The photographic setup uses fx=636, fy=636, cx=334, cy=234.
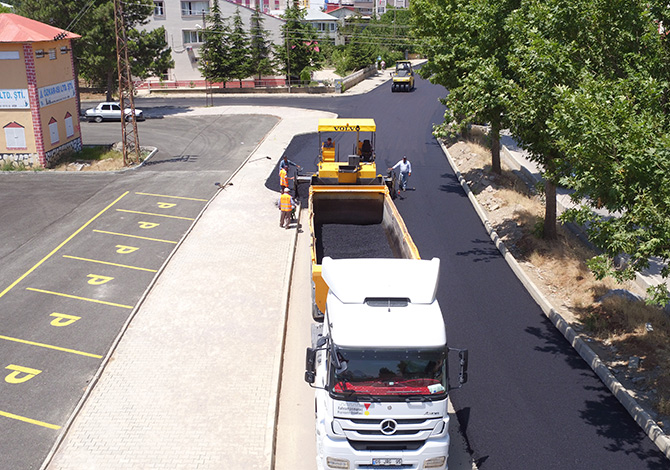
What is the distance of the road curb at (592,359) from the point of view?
12.4 m

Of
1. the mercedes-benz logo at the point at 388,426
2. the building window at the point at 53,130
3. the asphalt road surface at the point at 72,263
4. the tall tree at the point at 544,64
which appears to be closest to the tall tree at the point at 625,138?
the tall tree at the point at 544,64

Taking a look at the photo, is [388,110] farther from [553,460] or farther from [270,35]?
[553,460]

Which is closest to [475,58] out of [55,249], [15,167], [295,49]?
[55,249]

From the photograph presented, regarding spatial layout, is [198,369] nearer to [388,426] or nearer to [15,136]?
[388,426]

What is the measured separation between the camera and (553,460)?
11.9m

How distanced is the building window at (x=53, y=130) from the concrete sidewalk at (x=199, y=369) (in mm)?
16096

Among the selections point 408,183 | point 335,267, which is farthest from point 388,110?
point 335,267

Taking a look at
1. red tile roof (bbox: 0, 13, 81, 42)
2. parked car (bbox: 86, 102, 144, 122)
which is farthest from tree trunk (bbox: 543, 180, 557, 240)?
parked car (bbox: 86, 102, 144, 122)

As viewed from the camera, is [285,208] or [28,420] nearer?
[28,420]

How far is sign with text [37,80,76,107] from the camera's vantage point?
34281 mm

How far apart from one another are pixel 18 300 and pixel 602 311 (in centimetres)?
1674

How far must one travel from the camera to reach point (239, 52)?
65.6m

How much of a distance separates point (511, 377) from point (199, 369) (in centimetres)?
728

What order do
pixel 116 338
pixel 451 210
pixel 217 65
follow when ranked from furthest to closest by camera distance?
pixel 217 65 < pixel 451 210 < pixel 116 338
